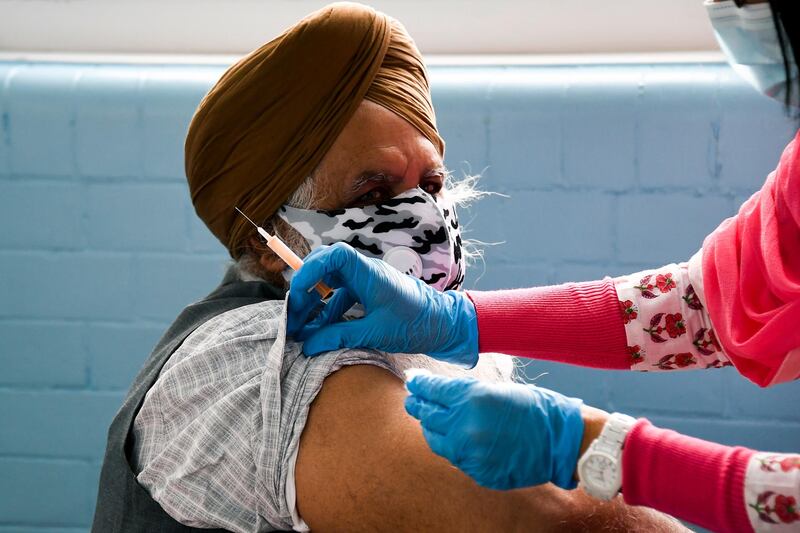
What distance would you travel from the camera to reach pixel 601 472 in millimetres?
1025

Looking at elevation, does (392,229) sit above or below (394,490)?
above


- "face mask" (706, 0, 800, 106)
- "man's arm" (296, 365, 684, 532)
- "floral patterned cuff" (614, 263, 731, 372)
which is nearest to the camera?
"man's arm" (296, 365, 684, 532)

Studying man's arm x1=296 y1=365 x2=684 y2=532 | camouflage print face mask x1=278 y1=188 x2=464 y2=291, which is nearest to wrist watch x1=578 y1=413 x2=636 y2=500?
man's arm x1=296 y1=365 x2=684 y2=532

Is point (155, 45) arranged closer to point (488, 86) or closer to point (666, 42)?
point (488, 86)

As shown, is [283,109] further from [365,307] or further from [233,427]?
[233,427]

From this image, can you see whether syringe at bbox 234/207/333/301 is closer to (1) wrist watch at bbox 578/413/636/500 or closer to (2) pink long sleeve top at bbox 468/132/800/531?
(2) pink long sleeve top at bbox 468/132/800/531

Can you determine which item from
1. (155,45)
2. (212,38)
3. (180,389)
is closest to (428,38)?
(212,38)

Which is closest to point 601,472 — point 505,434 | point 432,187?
point 505,434

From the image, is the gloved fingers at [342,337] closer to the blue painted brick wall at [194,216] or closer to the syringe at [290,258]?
the syringe at [290,258]

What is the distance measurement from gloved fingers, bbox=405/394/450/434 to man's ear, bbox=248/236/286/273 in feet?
1.50

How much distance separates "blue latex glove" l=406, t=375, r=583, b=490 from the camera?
1052 mm

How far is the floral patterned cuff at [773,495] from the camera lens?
984mm

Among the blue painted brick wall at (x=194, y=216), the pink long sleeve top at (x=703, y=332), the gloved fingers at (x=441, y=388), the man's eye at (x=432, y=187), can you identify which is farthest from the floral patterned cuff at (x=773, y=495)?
the blue painted brick wall at (x=194, y=216)

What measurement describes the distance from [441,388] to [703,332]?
611 millimetres
